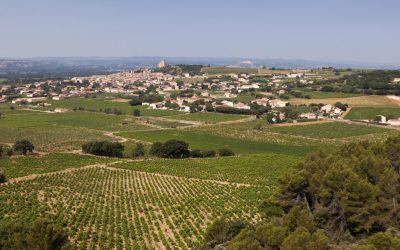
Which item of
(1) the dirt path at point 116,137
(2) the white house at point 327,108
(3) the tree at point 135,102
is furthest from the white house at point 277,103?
(1) the dirt path at point 116,137

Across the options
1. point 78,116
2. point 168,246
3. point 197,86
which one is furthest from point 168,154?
point 197,86

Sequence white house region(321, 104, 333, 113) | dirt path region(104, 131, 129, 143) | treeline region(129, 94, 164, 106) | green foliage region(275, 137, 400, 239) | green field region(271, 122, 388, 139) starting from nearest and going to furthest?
green foliage region(275, 137, 400, 239) → dirt path region(104, 131, 129, 143) → green field region(271, 122, 388, 139) → white house region(321, 104, 333, 113) → treeline region(129, 94, 164, 106)

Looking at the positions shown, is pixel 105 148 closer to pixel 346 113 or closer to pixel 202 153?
pixel 202 153

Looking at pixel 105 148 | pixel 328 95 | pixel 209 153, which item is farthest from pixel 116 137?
pixel 328 95

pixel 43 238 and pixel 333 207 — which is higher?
pixel 43 238

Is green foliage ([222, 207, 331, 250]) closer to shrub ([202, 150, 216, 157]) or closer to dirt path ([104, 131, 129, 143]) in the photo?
shrub ([202, 150, 216, 157])

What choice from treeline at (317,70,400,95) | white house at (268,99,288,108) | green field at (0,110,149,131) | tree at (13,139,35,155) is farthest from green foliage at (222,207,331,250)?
treeline at (317,70,400,95)

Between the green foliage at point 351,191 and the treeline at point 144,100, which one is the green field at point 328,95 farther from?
the green foliage at point 351,191

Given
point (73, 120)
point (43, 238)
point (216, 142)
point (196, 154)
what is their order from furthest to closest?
point (73, 120), point (216, 142), point (196, 154), point (43, 238)
